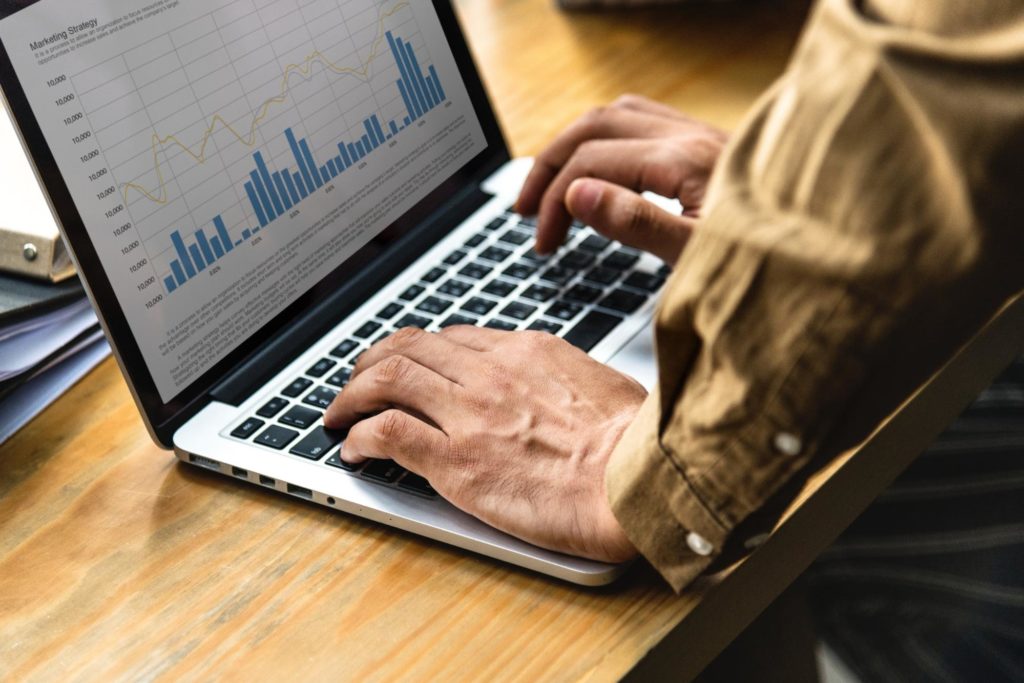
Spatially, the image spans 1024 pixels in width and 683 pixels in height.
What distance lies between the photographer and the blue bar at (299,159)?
727 mm

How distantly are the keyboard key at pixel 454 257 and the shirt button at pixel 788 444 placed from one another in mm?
412

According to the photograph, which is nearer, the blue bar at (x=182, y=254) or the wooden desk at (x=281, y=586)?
the wooden desk at (x=281, y=586)

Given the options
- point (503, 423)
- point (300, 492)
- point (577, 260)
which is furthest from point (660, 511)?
point (577, 260)

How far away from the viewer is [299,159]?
2.40 ft

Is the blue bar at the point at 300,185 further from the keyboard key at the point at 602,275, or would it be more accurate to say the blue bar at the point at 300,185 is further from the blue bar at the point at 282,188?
the keyboard key at the point at 602,275

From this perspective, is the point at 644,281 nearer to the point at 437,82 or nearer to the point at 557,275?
the point at 557,275

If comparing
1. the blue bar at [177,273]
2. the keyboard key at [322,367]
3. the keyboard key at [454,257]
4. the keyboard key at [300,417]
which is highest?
the blue bar at [177,273]

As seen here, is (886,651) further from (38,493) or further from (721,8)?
(721,8)

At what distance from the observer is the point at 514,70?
1.17 metres

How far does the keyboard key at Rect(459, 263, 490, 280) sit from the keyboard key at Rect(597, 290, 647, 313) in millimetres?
101

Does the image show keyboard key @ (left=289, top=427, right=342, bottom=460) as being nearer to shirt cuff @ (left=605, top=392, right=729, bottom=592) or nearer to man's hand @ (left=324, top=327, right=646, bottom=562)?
man's hand @ (left=324, top=327, right=646, bottom=562)

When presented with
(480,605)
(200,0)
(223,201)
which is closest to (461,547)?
(480,605)

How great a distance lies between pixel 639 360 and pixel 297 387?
0.23m

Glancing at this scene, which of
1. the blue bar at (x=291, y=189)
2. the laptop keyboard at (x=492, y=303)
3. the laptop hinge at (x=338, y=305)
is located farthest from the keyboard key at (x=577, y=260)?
the blue bar at (x=291, y=189)
